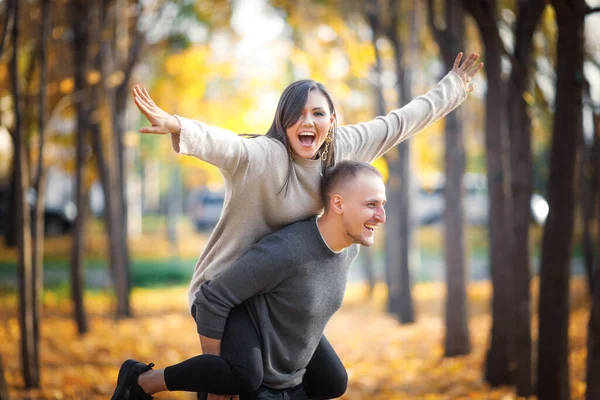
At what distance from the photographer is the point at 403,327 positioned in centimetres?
1104

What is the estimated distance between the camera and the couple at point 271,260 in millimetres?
3150

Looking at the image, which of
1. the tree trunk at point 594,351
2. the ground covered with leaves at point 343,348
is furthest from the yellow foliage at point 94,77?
the tree trunk at point 594,351

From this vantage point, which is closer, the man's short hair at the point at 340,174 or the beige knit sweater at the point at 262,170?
the beige knit sweater at the point at 262,170

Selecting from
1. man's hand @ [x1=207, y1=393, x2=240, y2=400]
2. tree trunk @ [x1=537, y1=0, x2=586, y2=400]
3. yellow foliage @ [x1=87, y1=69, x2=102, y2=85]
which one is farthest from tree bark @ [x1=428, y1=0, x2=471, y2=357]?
man's hand @ [x1=207, y1=393, x2=240, y2=400]

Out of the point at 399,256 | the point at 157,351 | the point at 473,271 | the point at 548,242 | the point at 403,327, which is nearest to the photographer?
the point at 548,242

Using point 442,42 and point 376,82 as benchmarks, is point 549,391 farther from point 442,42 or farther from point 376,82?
point 376,82

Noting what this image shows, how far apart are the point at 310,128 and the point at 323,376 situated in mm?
1219

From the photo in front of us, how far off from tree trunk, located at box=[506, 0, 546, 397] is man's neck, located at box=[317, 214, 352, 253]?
300 cm

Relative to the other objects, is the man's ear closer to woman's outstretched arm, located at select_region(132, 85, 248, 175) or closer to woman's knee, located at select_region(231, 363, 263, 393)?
woman's outstretched arm, located at select_region(132, 85, 248, 175)

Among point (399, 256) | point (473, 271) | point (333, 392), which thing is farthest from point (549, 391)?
point (473, 271)

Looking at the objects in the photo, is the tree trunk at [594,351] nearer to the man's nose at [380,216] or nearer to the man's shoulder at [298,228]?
the man's nose at [380,216]

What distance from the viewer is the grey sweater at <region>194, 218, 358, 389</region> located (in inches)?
124

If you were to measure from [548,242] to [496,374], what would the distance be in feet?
7.49

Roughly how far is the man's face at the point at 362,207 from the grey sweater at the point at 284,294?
154 millimetres
